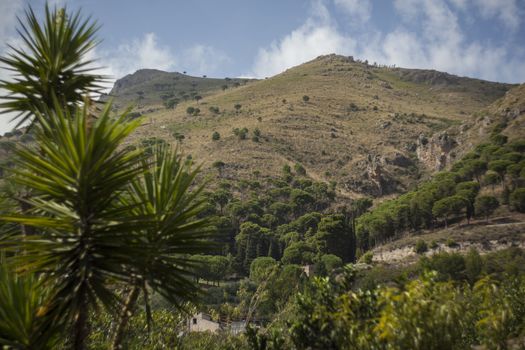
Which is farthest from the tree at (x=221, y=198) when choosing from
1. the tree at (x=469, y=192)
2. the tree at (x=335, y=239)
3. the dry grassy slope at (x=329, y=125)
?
the tree at (x=469, y=192)

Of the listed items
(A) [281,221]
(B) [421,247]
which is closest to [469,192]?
(B) [421,247]

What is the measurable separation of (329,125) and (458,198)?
63.1 metres

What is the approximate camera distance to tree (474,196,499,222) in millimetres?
64938

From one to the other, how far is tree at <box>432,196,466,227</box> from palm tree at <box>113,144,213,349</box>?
67.6 meters

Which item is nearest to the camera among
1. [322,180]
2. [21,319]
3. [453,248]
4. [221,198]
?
[21,319]

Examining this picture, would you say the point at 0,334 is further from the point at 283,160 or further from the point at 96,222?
the point at 283,160

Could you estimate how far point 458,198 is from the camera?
Answer: 218 feet

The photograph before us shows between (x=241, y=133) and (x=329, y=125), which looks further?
(x=329, y=125)

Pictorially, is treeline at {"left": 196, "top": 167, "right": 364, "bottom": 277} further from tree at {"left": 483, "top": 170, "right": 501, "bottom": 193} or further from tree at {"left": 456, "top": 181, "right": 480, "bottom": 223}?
tree at {"left": 483, "top": 170, "right": 501, "bottom": 193}

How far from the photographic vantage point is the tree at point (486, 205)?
64.9m

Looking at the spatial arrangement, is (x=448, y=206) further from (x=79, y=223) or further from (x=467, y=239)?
(x=79, y=223)

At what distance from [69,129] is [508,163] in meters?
76.7

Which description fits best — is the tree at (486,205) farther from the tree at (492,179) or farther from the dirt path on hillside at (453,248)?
the tree at (492,179)

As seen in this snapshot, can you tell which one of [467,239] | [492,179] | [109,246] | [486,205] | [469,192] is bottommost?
[467,239]
